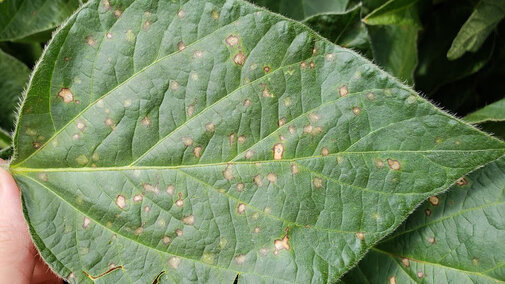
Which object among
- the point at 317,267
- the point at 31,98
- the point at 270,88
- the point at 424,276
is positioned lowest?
the point at 424,276

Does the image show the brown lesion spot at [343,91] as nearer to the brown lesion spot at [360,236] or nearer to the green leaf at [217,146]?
the green leaf at [217,146]

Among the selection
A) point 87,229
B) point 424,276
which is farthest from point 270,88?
point 424,276

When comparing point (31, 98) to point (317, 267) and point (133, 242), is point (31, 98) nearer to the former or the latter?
point (133, 242)

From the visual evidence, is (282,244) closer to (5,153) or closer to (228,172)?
(228,172)

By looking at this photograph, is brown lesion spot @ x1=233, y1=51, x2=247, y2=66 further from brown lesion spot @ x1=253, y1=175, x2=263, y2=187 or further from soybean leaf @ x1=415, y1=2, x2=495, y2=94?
soybean leaf @ x1=415, y1=2, x2=495, y2=94

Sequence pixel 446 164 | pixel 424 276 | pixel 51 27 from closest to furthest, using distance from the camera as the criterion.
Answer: pixel 446 164 → pixel 424 276 → pixel 51 27
